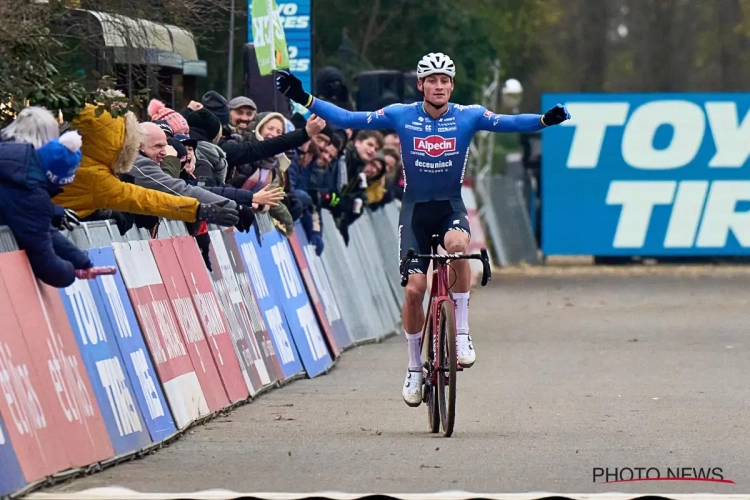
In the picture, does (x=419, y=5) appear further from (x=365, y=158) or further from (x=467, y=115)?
(x=467, y=115)

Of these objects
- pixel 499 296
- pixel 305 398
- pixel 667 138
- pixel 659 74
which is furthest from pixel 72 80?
pixel 659 74

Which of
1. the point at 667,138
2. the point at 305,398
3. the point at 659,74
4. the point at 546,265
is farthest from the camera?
the point at 659,74

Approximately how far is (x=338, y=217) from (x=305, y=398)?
19.8 feet

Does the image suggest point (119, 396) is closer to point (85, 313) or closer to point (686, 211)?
point (85, 313)

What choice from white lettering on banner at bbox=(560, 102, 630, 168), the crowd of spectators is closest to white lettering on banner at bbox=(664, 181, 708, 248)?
white lettering on banner at bbox=(560, 102, 630, 168)

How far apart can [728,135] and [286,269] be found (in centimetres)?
1956

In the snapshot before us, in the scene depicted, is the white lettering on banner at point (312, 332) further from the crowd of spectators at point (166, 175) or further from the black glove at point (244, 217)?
the black glove at point (244, 217)

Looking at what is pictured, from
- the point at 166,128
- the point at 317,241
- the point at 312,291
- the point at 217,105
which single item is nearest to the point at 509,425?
the point at 166,128

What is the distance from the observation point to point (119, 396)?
32.3 feet

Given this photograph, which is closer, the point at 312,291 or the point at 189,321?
the point at 189,321

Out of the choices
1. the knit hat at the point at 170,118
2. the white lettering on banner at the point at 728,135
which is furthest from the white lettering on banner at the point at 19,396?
the white lettering on banner at the point at 728,135

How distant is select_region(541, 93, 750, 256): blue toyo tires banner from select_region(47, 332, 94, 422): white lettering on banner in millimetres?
24992

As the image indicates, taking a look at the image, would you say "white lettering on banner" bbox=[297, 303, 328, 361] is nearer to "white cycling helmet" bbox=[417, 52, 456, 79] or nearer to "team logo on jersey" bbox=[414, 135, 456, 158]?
"team logo on jersey" bbox=[414, 135, 456, 158]

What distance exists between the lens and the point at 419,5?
98.9ft
